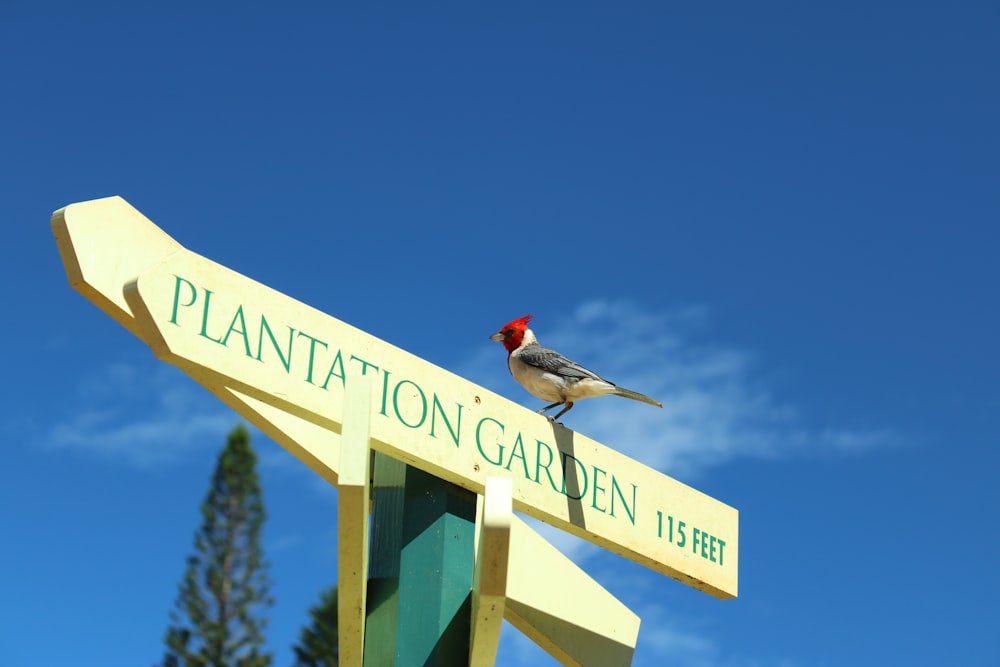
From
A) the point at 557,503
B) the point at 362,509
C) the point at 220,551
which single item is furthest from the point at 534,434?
the point at 220,551

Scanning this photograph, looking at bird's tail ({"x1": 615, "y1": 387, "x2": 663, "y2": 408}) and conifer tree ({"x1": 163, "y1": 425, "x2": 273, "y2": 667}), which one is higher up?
conifer tree ({"x1": 163, "y1": 425, "x2": 273, "y2": 667})

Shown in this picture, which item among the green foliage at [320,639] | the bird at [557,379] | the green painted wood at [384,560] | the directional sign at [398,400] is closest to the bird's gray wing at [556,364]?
the bird at [557,379]

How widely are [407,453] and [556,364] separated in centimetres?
137

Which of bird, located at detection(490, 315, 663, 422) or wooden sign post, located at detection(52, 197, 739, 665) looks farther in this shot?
bird, located at detection(490, 315, 663, 422)

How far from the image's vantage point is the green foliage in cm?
2212

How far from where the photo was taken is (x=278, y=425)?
3.52 m

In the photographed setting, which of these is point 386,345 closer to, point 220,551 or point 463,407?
point 463,407

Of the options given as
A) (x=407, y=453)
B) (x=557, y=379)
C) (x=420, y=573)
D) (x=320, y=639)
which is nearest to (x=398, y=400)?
(x=407, y=453)

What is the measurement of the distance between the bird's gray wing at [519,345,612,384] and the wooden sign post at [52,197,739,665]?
2.23 feet

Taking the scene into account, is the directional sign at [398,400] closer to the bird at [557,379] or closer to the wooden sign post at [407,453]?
the wooden sign post at [407,453]

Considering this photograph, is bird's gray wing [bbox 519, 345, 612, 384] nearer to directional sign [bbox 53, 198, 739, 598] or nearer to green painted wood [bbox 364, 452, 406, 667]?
directional sign [bbox 53, 198, 739, 598]

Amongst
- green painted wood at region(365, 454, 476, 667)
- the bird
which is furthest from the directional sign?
the bird

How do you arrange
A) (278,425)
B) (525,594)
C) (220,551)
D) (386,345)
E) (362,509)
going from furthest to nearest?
(220,551) < (525,594) < (278,425) < (386,345) < (362,509)

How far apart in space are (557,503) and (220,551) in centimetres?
2166
